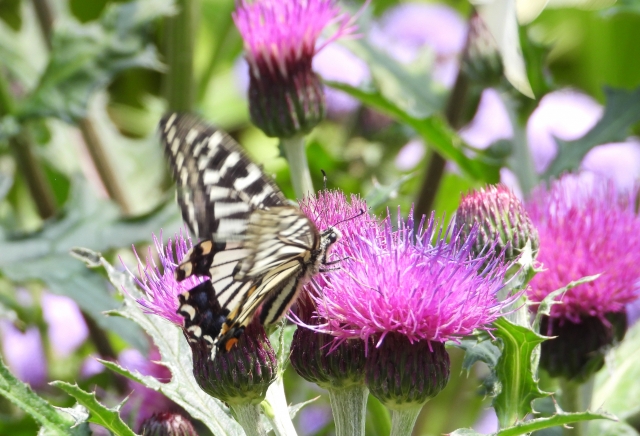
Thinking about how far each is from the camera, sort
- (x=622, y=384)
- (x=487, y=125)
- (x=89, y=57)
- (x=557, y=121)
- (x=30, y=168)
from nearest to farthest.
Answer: (x=622, y=384) < (x=89, y=57) < (x=30, y=168) < (x=487, y=125) < (x=557, y=121)

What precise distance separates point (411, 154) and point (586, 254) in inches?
Answer: 91.7

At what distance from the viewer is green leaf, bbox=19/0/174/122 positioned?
3.01 meters

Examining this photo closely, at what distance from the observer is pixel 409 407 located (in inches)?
68.4

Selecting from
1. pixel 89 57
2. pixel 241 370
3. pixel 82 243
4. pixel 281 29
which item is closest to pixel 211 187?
pixel 241 370

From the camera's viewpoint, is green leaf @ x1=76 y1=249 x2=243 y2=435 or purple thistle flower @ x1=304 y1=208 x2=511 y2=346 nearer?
purple thistle flower @ x1=304 y1=208 x2=511 y2=346

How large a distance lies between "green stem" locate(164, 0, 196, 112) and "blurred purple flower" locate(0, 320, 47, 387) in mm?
1112

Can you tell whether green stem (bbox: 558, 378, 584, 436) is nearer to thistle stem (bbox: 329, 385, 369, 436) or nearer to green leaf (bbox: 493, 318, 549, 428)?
green leaf (bbox: 493, 318, 549, 428)

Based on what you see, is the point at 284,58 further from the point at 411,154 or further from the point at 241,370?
the point at 411,154

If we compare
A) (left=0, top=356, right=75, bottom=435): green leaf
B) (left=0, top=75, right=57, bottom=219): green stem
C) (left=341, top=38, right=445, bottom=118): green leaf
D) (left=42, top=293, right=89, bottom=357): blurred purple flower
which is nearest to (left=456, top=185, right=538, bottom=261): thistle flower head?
(left=0, top=356, right=75, bottom=435): green leaf

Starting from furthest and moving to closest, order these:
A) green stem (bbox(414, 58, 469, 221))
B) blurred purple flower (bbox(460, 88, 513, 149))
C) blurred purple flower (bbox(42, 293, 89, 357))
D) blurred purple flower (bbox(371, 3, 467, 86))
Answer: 1. blurred purple flower (bbox(371, 3, 467, 86))
2. blurred purple flower (bbox(460, 88, 513, 149))
3. blurred purple flower (bbox(42, 293, 89, 357))
4. green stem (bbox(414, 58, 469, 221))

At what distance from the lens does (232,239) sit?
1690 mm

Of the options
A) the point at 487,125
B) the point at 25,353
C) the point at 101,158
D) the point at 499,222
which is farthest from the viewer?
the point at 487,125

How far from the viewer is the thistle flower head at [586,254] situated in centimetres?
215

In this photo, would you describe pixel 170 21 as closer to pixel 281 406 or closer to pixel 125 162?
pixel 125 162
